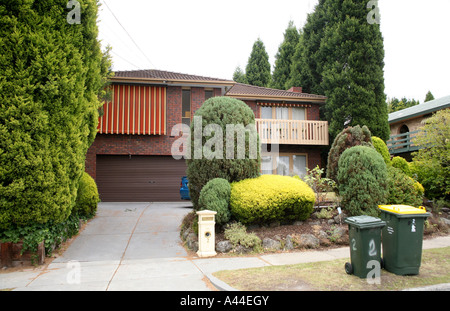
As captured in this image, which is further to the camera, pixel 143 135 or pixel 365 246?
pixel 143 135

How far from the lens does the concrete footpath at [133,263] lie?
5.01 m

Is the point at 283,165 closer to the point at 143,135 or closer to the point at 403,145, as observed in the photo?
the point at 143,135

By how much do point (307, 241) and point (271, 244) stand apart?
86 centimetres

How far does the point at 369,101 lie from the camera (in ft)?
54.2

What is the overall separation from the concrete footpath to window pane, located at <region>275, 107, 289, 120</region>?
10.5 meters

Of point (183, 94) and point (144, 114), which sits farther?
point (183, 94)

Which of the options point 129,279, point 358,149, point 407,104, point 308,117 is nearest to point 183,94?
point 308,117

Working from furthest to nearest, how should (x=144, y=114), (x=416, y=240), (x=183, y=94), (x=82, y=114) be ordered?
(x=183, y=94) → (x=144, y=114) → (x=82, y=114) → (x=416, y=240)

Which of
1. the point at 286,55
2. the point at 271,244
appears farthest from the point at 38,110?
the point at 286,55

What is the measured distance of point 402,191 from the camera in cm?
884

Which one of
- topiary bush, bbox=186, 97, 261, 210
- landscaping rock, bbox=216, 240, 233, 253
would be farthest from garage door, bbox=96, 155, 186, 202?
landscaping rock, bbox=216, 240, 233, 253

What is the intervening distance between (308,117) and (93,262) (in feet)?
48.9

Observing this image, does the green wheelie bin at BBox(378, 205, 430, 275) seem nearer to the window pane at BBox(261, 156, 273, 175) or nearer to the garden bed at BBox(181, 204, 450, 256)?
the garden bed at BBox(181, 204, 450, 256)

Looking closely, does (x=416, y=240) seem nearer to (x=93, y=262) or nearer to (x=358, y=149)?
(x=358, y=149)
